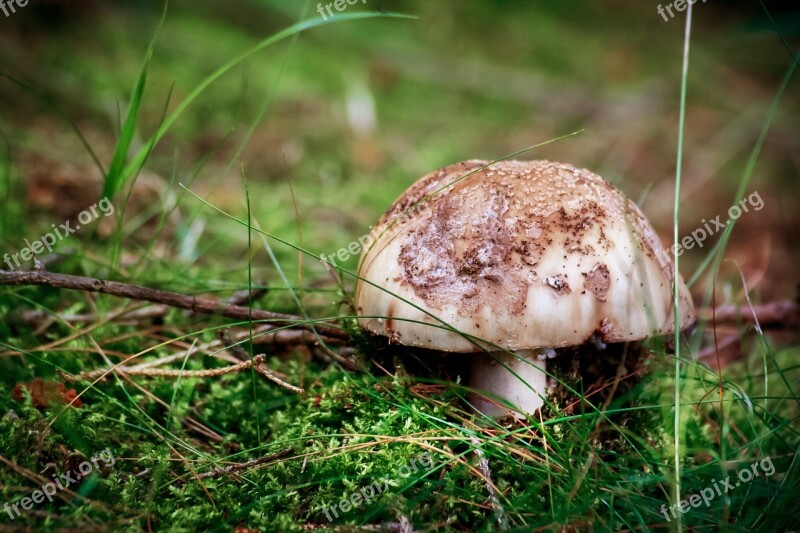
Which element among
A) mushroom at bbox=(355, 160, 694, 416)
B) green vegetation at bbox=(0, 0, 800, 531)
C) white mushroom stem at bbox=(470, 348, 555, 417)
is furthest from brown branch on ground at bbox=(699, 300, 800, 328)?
white mushroom stem at bbox=(470, 348, 555, 417)

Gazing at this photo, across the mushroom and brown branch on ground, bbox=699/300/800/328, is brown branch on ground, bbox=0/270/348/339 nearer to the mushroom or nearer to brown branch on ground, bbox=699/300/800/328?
the mushroom

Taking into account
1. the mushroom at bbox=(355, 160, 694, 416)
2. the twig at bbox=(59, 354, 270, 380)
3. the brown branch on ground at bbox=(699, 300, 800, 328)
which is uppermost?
the mushroom at bbox=(355, 160, 694, 416)

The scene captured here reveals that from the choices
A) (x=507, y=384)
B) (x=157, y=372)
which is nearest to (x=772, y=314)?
(x=507, y=384)

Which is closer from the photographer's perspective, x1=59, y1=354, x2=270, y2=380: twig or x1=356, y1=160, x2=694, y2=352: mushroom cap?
x1=356, y1=160, x2=694, y2=352: mushroom cap

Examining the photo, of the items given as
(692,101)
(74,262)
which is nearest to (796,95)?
(692,101)

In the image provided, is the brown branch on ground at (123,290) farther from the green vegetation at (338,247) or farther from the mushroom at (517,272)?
the mushroom at (517,272)

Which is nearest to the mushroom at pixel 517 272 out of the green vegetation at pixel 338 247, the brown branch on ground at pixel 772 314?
the green vegetation at pixel 338 247

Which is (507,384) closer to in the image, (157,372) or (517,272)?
(517,272)

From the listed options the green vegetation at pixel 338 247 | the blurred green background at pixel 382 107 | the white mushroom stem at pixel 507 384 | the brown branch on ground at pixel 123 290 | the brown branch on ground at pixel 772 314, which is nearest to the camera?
the green vegetation at pixel 338 247

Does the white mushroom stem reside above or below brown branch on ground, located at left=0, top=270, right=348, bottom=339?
below
